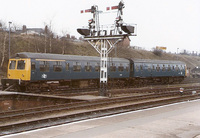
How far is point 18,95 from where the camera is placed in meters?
17.0

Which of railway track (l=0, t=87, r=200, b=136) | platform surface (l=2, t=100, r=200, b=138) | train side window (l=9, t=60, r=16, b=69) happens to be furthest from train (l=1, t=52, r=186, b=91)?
platform surface (l=2, t=100, r=200, b=138)

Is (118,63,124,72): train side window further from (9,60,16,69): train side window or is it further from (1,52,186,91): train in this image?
(9,60,16,69): train side window

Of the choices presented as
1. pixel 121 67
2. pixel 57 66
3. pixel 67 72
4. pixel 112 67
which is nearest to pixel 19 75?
pixel 57 66

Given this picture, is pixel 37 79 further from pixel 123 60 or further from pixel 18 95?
pixel 123 60

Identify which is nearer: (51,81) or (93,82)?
(51,81)

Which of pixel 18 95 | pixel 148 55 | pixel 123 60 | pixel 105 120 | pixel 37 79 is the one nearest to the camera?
pixel 105 120

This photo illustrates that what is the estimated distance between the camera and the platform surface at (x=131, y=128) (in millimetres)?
9102

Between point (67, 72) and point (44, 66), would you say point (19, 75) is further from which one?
point (67, 72)

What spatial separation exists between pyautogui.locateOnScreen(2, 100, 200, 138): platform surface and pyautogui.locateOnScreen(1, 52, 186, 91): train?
9.33 metres

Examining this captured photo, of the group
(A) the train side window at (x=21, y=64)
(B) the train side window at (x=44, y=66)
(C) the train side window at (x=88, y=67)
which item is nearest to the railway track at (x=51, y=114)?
(B) the train side window at (x=44, y=66)

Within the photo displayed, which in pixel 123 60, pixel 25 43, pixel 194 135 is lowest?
pixel 194 135

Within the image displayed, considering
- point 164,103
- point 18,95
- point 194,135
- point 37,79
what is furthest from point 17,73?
point 194,135

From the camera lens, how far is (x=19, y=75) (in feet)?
72.4

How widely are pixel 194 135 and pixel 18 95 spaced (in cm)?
1140
